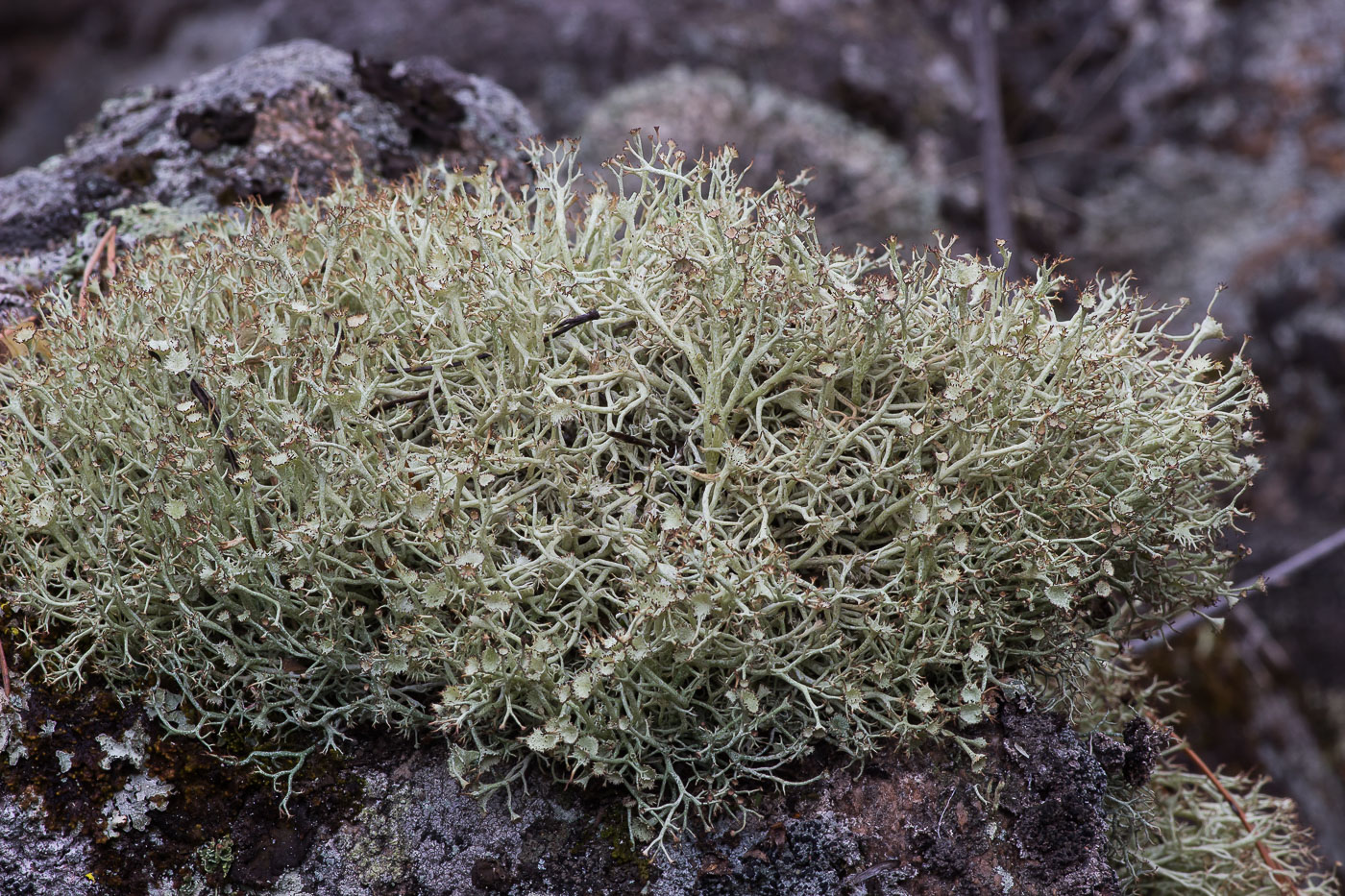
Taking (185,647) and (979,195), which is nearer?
(185,647)

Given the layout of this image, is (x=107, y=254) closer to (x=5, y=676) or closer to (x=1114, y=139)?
(x=5, y=676)

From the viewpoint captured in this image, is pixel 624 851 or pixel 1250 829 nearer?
pixel 624 851

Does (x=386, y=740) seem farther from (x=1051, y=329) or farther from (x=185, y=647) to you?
(x=1051, y=329)

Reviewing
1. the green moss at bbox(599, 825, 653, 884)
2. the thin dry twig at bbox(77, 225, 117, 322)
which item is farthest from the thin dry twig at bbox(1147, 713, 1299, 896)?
the thin dry twig at bbox(77, 225, 117, 322)

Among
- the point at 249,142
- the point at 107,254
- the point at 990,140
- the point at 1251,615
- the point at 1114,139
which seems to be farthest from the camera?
the point at 1114,139

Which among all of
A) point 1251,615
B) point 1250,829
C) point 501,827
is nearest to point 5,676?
point 501,827

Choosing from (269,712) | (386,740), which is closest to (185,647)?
(269,712)

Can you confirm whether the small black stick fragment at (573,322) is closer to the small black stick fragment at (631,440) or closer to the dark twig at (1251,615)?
the small black stick fragment at (631,440)
